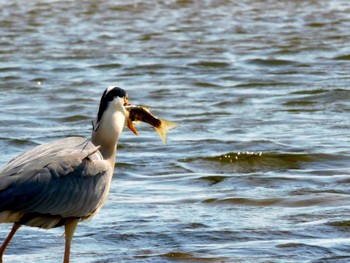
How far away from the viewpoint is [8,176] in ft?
22.4

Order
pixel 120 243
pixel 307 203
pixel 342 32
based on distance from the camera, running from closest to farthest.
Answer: pixel 120 243 < pixel 307 203 < pixel 342 32

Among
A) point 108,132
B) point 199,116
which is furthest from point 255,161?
point 108,132

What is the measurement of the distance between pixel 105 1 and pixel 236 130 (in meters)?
12.6

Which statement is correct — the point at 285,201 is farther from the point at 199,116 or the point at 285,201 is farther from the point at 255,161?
the point at 199,116

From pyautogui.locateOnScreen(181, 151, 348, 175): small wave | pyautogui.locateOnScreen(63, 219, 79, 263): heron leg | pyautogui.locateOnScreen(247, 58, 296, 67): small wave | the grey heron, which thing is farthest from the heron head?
pyautogui.locateOnScreen(247, 58, 296, 67): small wave

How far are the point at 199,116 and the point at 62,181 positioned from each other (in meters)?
6.10

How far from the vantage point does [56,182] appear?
6988mm

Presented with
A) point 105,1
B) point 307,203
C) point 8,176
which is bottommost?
point 105,1

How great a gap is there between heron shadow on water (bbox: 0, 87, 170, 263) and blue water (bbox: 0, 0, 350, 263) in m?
0.55

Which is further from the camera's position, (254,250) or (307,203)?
(307,203)

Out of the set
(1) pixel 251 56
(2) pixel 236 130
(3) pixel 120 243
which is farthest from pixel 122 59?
(3) pixel 120 243

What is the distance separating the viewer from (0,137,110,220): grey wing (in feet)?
22.2

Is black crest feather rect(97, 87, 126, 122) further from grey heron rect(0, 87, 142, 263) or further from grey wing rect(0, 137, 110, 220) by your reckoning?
grey wing rect(0, 137, 110, 220)

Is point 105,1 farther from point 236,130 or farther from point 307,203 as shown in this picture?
point 307,203
